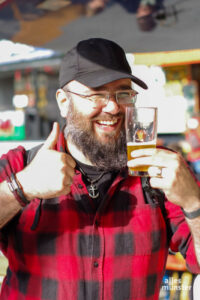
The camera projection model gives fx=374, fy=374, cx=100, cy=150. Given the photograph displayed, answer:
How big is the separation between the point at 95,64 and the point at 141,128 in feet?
1.46

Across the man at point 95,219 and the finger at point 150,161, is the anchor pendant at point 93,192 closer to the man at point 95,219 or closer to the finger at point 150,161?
the man at point 95,219

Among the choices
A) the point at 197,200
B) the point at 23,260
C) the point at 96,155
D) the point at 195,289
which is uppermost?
the point at 96,155

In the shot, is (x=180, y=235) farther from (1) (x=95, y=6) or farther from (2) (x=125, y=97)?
(1) (x=95, y=6)

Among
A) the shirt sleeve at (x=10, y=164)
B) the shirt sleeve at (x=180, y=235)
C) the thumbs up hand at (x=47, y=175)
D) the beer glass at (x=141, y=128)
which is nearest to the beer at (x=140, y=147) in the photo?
the beer glass at (x=141, y=128)

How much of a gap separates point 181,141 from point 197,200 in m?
5.61

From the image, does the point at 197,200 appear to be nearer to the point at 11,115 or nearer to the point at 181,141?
the point at 181,141

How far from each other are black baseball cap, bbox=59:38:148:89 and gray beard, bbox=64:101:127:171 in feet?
0.53

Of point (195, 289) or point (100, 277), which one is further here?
point (195, 289)

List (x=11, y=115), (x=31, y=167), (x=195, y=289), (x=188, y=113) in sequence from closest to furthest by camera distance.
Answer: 1. (x=31, y=167)
2. (x=195, y=289)
3. (x=188, y=113)
4. (x=11, y=115)

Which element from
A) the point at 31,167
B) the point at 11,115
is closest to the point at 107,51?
the point at 31,167

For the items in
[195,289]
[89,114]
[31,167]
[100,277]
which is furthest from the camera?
[195,289]

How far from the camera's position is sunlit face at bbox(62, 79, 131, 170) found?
1.52 m

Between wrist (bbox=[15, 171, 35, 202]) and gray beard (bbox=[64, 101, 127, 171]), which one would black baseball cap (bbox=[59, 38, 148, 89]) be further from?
wrist (bbox=[15, 171, 35, 202])

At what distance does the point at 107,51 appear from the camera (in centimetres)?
162
